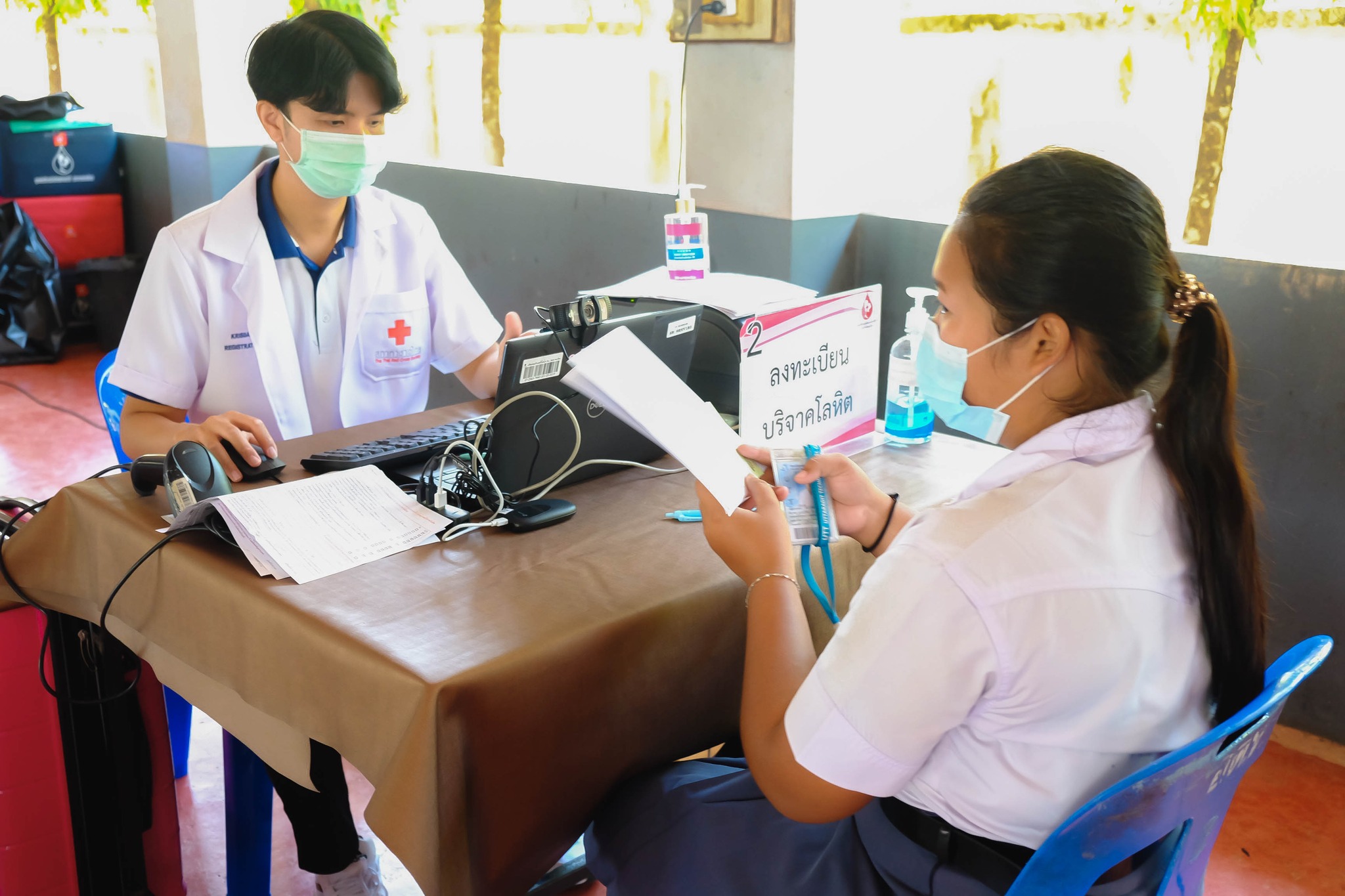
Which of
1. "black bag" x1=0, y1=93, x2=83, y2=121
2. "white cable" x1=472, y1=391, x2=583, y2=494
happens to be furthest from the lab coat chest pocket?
"black bag" x1=0, y1=93, x2=83, y2=121

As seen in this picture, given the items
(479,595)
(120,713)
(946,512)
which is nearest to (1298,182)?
(946,512)

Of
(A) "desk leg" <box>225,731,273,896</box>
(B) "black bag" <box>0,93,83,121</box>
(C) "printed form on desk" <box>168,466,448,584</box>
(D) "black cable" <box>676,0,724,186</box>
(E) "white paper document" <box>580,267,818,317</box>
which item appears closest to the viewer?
(C) "printed form on desk" <box>168,466,448,584</box>

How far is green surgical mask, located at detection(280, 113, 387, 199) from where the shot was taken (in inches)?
68.6

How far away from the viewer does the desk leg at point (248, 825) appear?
1.49 metres

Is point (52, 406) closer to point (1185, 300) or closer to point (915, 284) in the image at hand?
point (915, 284)

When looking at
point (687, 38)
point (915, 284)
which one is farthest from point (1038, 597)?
point (687, 38)

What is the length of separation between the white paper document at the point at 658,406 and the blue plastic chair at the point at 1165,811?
45 cm

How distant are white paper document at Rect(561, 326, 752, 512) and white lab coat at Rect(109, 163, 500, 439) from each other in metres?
0.92

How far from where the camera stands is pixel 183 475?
1.25 m

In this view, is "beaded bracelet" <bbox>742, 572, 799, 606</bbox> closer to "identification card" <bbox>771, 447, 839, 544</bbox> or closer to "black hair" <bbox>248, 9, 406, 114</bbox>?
"identification card" <bbox>771, 447, 839, 544</bbox>

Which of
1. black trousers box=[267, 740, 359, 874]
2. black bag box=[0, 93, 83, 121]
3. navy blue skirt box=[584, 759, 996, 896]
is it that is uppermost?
black bag box=[0, 93, 83, 121]

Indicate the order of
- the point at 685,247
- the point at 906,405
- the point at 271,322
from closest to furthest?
the point at 906,405, the point at 271,322, the point at 685,247

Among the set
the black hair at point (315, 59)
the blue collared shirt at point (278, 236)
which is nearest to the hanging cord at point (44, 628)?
the blue collared shirt at point (278, 236)

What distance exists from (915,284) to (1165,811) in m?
1.82
